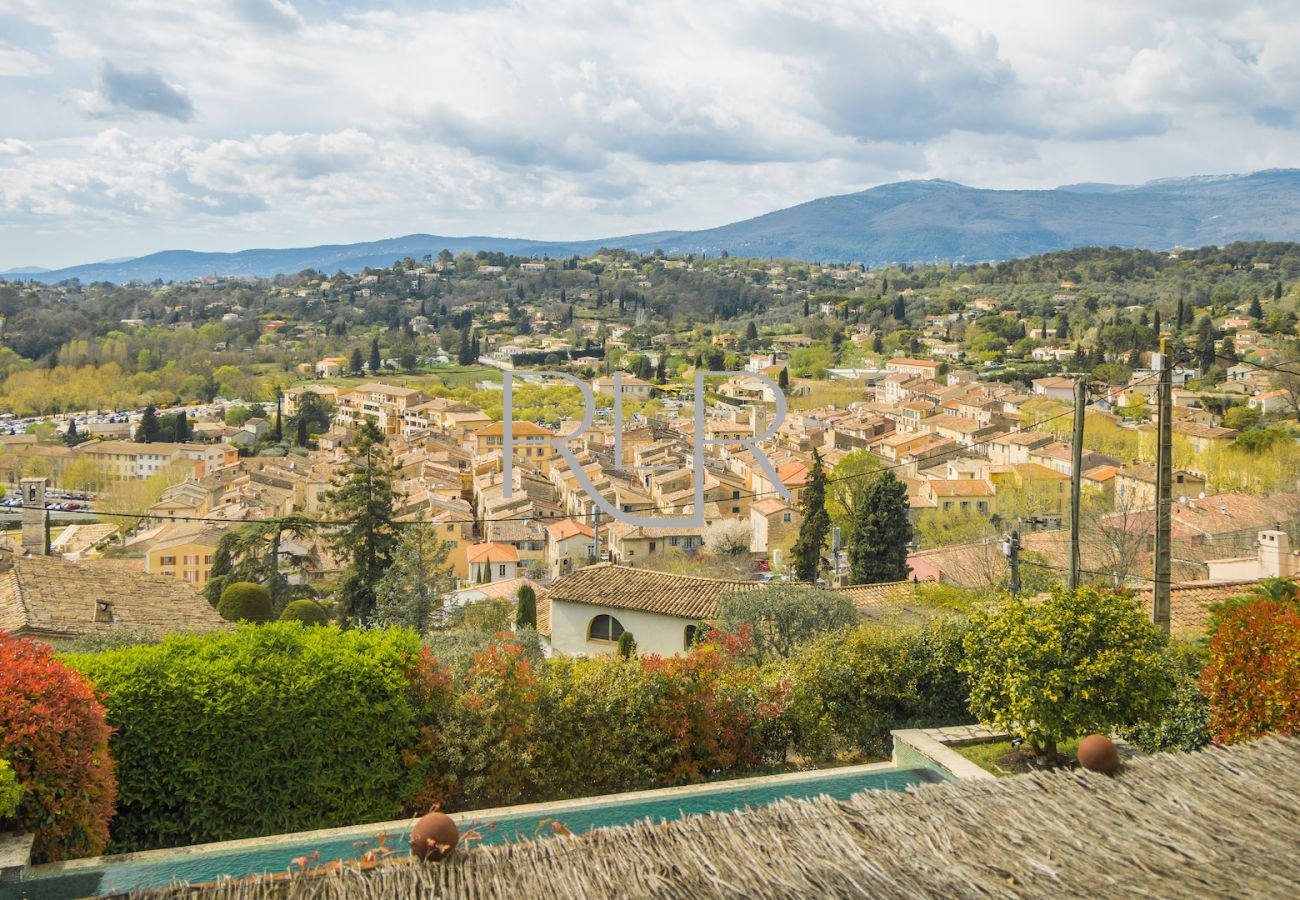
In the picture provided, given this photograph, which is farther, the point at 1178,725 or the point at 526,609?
the point at 526,609

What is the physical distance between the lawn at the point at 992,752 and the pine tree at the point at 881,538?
52.5 ft

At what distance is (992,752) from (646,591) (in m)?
7.60

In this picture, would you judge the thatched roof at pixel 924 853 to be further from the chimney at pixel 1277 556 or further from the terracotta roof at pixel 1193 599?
the chimney at pixel 1277 556

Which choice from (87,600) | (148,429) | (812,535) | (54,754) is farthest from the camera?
(148,429)

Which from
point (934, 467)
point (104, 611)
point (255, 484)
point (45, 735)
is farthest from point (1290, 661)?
point (255, 484)

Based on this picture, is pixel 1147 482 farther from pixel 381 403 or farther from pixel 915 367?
pixel 381 403

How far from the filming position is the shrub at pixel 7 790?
378 cm

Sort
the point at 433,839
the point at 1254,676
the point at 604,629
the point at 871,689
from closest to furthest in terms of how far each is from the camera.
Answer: the point at 433,839, the point at 1254,676, the point at 871,689, the point at 604,629

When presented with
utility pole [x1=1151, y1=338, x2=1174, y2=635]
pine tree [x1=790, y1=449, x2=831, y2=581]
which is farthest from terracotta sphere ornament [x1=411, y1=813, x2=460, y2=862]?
pine tree [x1=790, y1=449, x2=831, y2=581]

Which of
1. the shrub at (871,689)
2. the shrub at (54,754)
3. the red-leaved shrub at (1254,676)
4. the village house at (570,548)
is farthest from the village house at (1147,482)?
the shrub at (54,754)

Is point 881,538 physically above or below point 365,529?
below

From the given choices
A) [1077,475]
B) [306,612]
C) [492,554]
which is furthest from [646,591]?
[492,554]

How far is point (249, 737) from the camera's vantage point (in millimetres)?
5297

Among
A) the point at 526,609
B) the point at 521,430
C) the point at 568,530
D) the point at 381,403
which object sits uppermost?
the point at 526,609
